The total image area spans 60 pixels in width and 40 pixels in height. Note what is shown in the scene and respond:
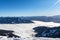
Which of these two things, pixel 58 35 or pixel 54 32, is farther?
pixel 54 32

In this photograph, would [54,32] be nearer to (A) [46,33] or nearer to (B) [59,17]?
(A) [46,33]

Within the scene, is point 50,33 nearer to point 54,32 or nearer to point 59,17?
point 54,32

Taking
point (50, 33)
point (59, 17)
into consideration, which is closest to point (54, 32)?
point (50, 33)

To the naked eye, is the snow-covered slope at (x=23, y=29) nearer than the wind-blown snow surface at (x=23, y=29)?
No

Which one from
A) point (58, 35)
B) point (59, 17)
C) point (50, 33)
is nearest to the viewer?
point (58, 35)

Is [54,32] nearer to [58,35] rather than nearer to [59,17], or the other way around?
[58,35]

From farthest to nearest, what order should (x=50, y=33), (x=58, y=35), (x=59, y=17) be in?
(x=59, y=17), (x=50, y=33), (x=58, y=35)

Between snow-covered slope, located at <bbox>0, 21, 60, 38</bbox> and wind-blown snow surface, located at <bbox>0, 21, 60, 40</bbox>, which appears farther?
snow-covered slope, located at <bbox>0, 21, 60, 38</bbox>

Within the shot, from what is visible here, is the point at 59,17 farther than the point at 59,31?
Yes
